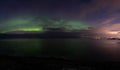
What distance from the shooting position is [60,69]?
1931 cm

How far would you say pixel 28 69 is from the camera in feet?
62.8

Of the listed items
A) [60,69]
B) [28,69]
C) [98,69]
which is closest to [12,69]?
[28,69]

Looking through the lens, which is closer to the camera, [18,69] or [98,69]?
[18,69]

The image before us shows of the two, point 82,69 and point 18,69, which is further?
point 82,69

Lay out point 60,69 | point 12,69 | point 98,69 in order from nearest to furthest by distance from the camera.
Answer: point 12,69
point 60,69
point 98,69

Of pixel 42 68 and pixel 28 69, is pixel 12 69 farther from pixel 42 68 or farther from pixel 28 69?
pixel 42 68

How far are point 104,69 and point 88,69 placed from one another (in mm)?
2865

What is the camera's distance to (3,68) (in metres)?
18.4

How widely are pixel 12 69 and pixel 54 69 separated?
4.91 m

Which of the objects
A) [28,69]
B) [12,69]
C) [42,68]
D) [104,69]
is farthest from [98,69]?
[12,69]

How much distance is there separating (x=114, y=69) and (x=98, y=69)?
2347mm

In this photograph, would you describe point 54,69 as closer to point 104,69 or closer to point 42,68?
point 42,68

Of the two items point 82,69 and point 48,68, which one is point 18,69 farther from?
point 82,69

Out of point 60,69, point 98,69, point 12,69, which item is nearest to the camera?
point 12,69
